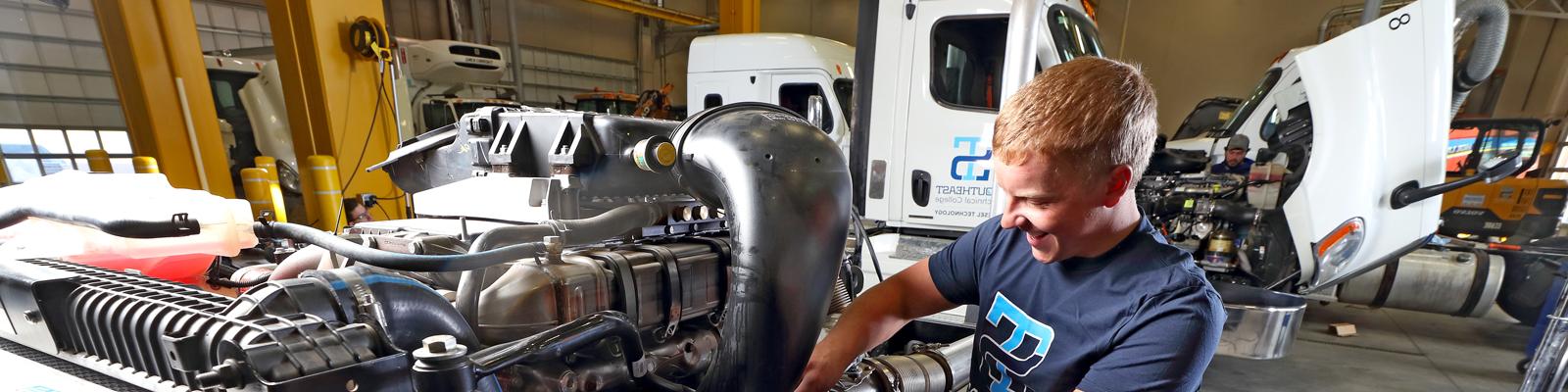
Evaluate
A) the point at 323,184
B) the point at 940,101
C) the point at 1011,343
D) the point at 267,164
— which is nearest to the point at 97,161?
the point at 267,164

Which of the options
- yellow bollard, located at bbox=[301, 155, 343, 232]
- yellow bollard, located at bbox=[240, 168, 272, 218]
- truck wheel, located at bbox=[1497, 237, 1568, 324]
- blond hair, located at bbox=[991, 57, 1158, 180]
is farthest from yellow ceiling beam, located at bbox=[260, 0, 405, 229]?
truck wheel, located at bbox=[1497, 237, 1568, 324]

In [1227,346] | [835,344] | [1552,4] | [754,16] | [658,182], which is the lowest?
[1227,346]

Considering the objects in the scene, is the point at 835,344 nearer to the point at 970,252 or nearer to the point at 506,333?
the point at 970,252

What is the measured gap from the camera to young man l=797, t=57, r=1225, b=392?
89 centimetres

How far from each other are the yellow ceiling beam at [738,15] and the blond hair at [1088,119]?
22.3 ft

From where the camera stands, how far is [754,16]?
748 cm

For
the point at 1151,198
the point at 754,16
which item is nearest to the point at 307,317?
the point at 1151,198

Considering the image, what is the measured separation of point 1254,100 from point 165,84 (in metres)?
8.60

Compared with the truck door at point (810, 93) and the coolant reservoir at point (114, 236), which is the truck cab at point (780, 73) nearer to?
the truck door at point (810, 93)

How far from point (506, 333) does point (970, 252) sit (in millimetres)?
1055

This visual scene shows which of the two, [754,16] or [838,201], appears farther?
[754,16]

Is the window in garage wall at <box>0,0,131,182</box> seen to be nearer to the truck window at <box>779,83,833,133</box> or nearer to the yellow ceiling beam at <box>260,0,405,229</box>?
the yellow ceiling beam at <box>260,0,405,229</box>

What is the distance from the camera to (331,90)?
4590 mm

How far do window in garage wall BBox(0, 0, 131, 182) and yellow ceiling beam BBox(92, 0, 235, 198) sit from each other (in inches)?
128
